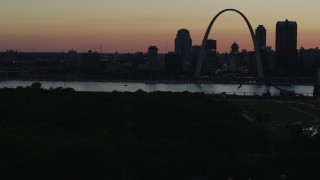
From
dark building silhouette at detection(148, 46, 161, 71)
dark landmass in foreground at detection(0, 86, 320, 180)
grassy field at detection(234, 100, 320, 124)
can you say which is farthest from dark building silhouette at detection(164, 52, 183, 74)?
dark landmass in foreground at detection(0, 86, 320, 180)

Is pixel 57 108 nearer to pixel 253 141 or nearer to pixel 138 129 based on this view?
pixel 138 129

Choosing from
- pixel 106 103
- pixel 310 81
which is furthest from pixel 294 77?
pixel 106 103

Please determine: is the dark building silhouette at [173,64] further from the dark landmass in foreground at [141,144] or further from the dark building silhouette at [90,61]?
the dark landmass in foreground at [141,144]

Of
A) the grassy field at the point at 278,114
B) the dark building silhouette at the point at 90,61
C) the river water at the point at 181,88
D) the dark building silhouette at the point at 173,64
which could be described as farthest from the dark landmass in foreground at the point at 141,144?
the dark building silhouette at the point at 90,61

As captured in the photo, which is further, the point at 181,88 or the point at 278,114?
the point at 181,88

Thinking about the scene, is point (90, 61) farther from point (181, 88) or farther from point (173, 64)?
point (181, 88)

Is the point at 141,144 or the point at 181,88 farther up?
the point at 141,144

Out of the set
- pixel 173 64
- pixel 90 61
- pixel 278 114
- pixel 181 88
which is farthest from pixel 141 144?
pixel 90 61

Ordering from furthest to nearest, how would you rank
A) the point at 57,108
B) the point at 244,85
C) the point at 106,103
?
the point at 244,85, the point at 106,103, the point at 57,108
